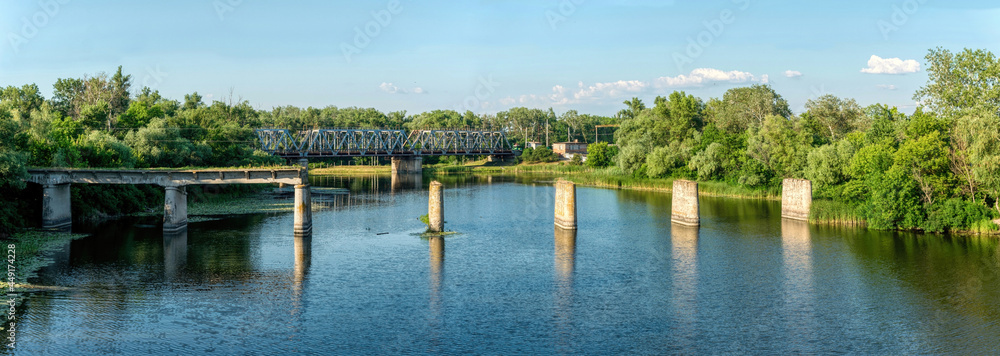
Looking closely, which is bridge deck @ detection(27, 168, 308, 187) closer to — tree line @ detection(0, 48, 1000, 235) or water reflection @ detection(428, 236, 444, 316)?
tree line @ detection(0, 48, 1000, 235)

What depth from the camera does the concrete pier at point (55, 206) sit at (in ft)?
160

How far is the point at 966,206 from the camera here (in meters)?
48.9

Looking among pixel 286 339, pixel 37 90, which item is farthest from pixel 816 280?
pixel 37 90

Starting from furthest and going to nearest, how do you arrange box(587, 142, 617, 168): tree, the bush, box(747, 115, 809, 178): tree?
box(587, 142, 617, 168): tree
box(747, 115, 809, 178): tree
the bush

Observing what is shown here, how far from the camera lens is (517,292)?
3341 centimetres

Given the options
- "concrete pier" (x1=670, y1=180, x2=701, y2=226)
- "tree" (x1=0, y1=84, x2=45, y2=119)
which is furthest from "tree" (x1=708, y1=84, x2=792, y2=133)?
"tree" (x1=0, y1=84, x2=45, y2=119)

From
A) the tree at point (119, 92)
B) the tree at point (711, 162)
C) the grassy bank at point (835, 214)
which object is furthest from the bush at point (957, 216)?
the tree at point (119, 92)

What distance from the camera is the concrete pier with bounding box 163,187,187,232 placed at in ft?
160

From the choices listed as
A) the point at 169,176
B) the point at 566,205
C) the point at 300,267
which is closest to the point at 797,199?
the point at 566,205

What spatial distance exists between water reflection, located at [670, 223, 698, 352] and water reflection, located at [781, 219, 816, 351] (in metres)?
3.61

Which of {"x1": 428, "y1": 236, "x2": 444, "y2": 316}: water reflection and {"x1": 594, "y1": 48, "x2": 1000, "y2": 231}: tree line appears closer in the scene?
{"x1": 428, "y1": 236, "x2": 444, "y2": 316}: water reflection

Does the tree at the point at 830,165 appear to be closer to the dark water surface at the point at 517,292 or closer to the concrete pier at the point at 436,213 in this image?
the dark water surface at the point at 517,292

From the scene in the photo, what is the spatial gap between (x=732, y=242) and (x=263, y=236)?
3090cm

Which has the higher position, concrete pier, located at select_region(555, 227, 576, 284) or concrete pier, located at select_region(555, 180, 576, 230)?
concrete pier, located at select_region(555, 180, 576, 230)
